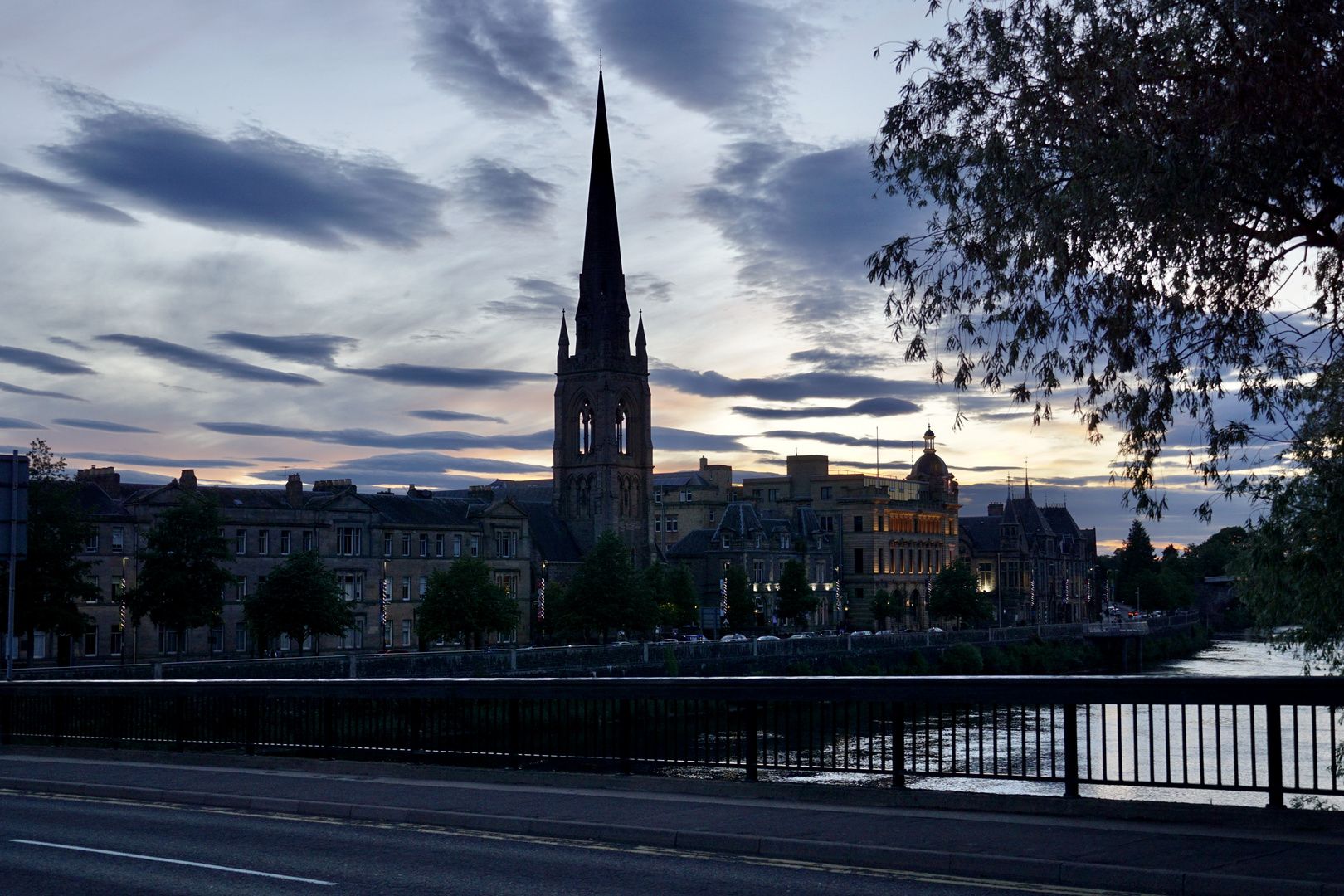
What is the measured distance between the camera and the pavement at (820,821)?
38.7 ft

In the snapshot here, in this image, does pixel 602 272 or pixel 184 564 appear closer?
pixel 184 564

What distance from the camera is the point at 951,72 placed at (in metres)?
19.3

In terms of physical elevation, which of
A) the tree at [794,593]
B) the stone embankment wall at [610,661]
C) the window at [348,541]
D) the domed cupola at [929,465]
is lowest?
the stone embankment wall at [610,661]

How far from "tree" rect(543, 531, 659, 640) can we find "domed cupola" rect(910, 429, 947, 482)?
96.6 m

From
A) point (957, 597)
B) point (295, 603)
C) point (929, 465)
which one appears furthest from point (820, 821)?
point (929, 465)

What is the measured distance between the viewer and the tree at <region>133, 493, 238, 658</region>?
69.6m

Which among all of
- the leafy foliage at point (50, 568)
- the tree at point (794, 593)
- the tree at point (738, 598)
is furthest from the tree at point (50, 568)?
the tree at point (794, 593)

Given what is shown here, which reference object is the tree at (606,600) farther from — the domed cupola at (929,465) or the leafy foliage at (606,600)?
the domed cupola at (929,465)

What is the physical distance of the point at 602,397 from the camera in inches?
5463

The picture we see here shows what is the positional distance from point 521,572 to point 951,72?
9262cm

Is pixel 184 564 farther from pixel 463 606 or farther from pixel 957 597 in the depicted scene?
pixel 957 597

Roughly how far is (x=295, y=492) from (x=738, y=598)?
42.3 meters

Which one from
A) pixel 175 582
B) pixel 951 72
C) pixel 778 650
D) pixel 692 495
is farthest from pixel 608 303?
Answer: pixel 951 72

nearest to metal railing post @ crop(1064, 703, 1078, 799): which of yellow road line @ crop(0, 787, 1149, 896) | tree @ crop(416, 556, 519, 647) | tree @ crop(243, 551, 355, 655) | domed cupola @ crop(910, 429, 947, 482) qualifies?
yellow road line @ crop(0, 787, 1149, 896)
